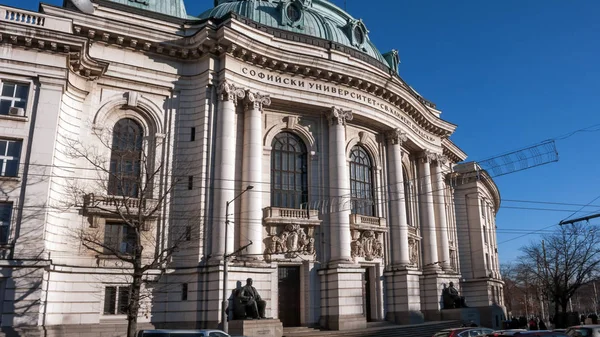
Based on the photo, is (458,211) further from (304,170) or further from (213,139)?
(213,139)

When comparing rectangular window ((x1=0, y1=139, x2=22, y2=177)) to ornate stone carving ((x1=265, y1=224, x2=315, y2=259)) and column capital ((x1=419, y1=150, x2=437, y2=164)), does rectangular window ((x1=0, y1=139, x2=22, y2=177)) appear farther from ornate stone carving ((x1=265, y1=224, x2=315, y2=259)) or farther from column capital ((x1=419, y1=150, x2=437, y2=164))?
column capital ((x1=419, y1=150, x2=437, y2=164))

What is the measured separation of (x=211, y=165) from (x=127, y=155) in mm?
4390

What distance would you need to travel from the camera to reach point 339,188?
3194cm

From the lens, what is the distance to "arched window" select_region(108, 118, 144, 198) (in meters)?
26.8

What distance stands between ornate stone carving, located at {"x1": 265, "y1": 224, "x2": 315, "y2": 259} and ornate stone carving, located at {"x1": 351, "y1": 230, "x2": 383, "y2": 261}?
3.20 m

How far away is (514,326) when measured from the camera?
40.1 meters

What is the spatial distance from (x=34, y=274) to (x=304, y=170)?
651 inches

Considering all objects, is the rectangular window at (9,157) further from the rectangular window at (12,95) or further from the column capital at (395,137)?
the column capital at (395,137)

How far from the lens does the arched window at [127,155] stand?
26.8 m

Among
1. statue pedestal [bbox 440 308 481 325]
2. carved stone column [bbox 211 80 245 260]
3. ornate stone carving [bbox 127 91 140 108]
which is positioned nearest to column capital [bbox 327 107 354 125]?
carved stone column [bbox 211 80 245 260]

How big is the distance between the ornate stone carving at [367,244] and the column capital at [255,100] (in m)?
9.86

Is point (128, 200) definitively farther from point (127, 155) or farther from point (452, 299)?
point (452, 299)

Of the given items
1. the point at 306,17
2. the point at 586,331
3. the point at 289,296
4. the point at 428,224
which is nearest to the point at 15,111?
the point at 289,296

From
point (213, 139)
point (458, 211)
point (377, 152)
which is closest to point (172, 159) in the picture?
point (213, 139)
